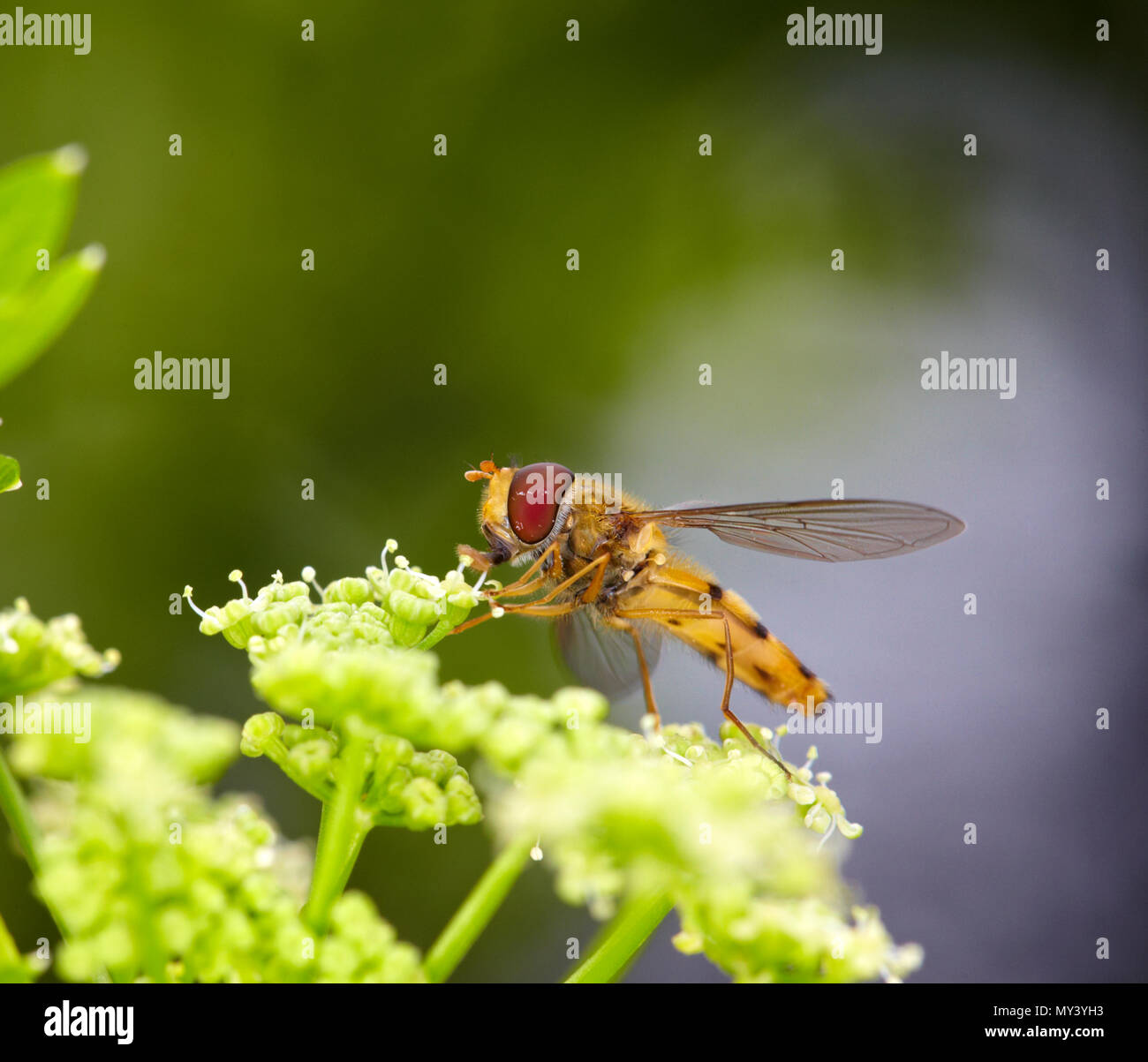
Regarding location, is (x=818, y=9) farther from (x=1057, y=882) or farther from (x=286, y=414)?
(x=1057, y=882)

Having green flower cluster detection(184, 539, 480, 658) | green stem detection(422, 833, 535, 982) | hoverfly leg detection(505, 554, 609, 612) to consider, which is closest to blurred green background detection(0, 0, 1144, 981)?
hoverfly leg detection(505, 554, 609, 612)

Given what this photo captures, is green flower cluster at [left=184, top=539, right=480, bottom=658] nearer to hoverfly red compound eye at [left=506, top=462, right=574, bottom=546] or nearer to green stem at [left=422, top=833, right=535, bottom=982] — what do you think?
green stem at [left=422, top=833, right=535, bottom=982]

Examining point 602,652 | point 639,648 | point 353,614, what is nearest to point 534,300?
point 602,652

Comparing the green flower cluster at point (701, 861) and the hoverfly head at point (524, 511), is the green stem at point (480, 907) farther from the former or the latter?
the hoverfly head at point (524, 511)

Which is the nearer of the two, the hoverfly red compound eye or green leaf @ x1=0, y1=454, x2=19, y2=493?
green leaf @ x1=0, y1=454, x2=19, y2=493
